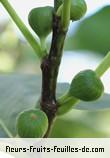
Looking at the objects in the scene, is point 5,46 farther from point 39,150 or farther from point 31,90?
point 39,150

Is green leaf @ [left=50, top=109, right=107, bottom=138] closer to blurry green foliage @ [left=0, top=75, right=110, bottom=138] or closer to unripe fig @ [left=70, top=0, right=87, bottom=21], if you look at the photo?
blurry green foliage @ [left=0, top=75, right=110, bottom=138]

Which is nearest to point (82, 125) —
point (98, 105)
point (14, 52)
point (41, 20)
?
point (98, 105)

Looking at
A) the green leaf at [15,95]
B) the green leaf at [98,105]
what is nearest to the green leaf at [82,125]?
the green leaf at [15,95]

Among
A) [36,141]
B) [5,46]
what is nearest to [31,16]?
[36,141]

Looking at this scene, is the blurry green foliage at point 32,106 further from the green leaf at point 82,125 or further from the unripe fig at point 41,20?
the unripe fig at point 41,20

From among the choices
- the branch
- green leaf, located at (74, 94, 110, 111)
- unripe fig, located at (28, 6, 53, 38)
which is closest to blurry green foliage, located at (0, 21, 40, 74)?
green leaf, located at (74, 94, 110, 111)

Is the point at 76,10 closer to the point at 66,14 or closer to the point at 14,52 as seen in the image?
the point at 66,14
